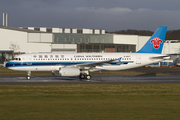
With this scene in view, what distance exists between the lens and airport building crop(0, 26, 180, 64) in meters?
72.9

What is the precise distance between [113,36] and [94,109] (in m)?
70.9

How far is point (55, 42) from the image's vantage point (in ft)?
252

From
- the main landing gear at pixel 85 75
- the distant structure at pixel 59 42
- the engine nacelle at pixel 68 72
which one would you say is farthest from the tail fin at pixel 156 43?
the distant structure at pixel 59 42

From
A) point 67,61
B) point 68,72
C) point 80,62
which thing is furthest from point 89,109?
point 67,61

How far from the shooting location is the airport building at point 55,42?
72875mm

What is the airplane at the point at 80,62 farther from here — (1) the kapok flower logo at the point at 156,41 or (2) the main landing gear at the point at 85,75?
(1) the kapok flower logo at the point at 156,41

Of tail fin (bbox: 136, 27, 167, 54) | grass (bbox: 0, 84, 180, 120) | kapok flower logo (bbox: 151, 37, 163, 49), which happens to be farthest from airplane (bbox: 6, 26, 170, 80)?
grass (bbox: 0, 84, 180, 120)

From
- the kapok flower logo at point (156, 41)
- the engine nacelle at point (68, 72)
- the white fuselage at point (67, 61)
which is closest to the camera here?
the engine nacelle at point (68, 72)

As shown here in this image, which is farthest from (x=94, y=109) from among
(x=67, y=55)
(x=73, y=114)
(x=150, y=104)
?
(x=67, y=55)

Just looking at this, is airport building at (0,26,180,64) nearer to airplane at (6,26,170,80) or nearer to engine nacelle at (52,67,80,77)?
airplane at (6,26,170,80)

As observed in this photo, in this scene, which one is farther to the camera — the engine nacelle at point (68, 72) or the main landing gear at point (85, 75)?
the main landing gear at point (85, 75)

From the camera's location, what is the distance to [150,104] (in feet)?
47.3

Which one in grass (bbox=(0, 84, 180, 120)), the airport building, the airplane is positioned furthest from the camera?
the airport building

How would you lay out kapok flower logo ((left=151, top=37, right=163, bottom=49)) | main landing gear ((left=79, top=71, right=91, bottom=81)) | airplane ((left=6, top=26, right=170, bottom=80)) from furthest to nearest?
kapok flower logo ((left=151, top=37, right=163, bottom=49)) → airplane ((left=6, top=26, right=170, bottom=80)) → main landing gear ((left=79, top=71, right=91, bottom=81))
